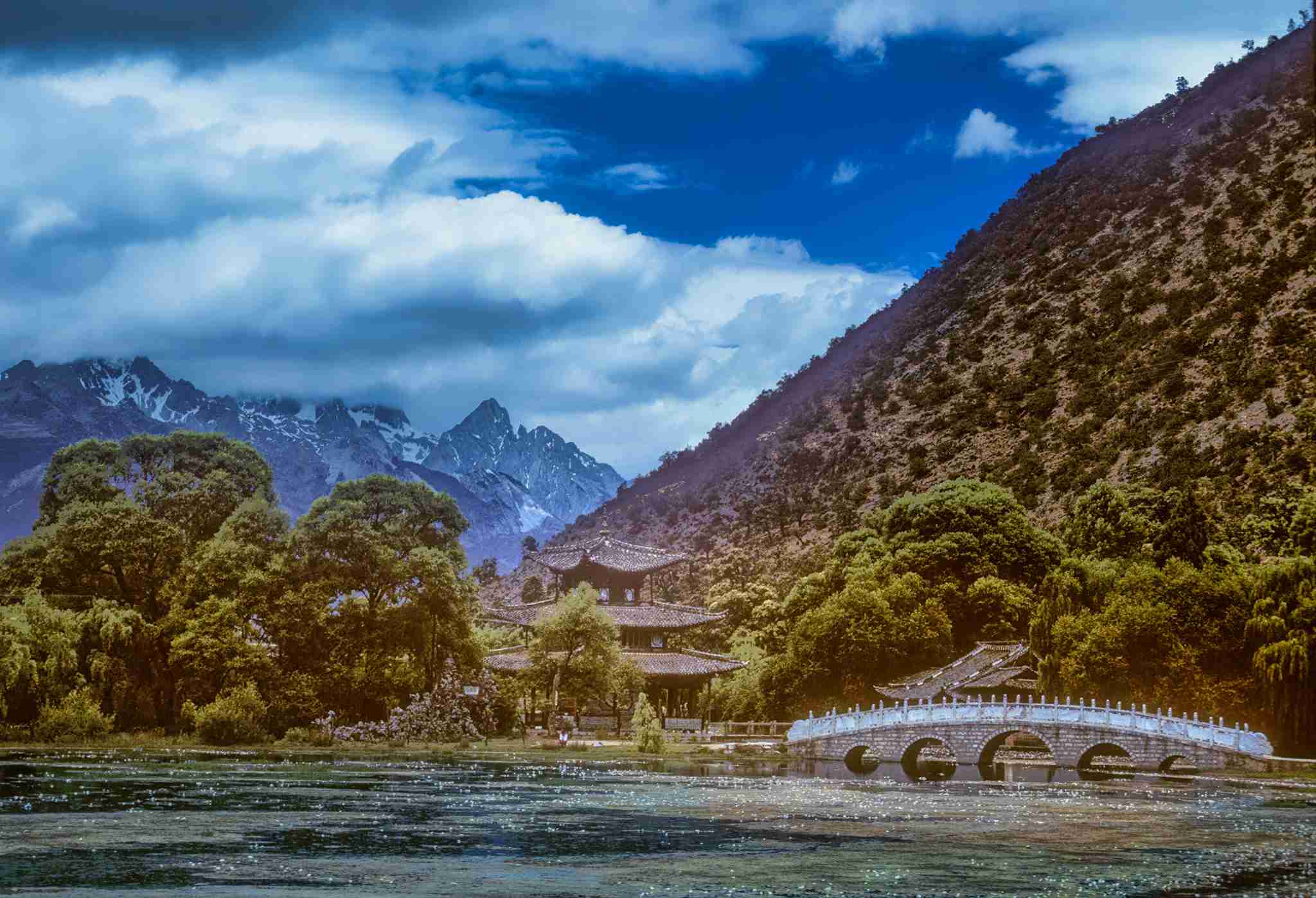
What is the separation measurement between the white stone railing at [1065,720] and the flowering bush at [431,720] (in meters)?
19.9

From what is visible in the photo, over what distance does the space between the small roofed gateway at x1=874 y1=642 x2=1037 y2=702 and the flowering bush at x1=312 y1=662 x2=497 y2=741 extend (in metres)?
26.3

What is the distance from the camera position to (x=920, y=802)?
5459cm

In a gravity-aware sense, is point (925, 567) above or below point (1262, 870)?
above

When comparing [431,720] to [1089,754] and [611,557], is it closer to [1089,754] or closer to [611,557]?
[1089,754]

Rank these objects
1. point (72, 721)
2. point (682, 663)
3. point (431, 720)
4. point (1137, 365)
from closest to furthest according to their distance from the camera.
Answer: point (72, 721) < point (431, 720) < point (682, 663) < point (1137, 365)

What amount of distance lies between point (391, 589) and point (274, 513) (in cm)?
771

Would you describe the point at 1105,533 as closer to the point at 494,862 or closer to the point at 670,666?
the point at 670,666

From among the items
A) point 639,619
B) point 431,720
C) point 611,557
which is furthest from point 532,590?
point 431,720

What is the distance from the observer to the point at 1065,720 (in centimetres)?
7088

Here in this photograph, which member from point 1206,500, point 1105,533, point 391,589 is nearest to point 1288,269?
point 1206,500

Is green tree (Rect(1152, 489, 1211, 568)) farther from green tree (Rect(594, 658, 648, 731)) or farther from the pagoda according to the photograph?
green tree (Rect(594, 658, 648, 731))

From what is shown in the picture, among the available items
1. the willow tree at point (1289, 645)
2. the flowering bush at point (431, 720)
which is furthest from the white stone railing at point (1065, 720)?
the flowering bush at point (431, 720)

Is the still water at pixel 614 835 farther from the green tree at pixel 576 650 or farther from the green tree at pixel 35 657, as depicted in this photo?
the green tree at pixel 576 650

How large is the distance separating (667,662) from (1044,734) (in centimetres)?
4161
